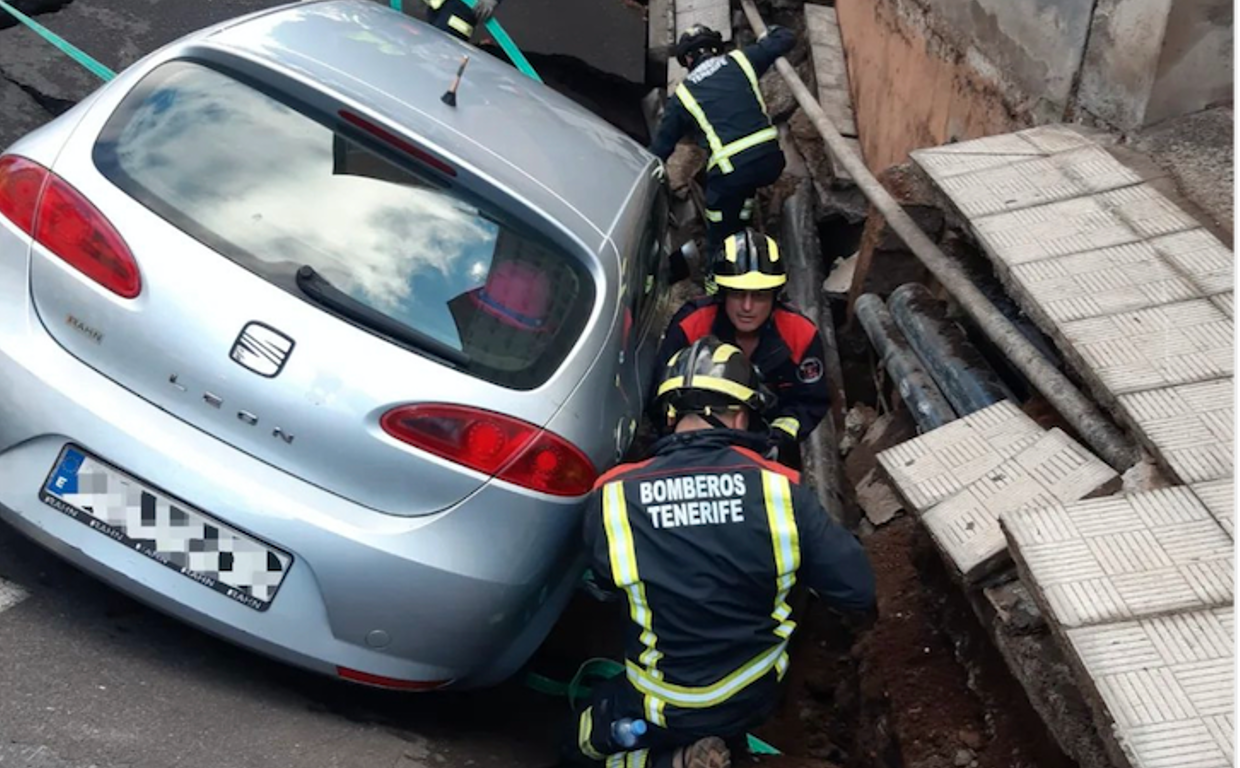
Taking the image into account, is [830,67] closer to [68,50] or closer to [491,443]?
[68,50]

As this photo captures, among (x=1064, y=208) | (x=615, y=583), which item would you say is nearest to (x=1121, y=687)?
(x=615, y=583)

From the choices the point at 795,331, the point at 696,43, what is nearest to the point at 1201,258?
the point at 795,331

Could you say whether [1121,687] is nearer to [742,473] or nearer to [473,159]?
[742,473]

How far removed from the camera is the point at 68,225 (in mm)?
3379

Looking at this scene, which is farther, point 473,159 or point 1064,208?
point 1064,208

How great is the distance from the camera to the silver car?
324cm

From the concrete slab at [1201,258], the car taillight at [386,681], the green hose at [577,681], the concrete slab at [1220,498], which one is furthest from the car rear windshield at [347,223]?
the concrete slab at [1201,258]

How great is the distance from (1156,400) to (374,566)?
207 centimetres

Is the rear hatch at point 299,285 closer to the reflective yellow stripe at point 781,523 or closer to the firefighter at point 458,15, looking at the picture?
the reflective yellow stripe at point 781,523

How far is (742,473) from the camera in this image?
3271 millimetres

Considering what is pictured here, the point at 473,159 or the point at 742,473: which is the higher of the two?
the point at 473,159

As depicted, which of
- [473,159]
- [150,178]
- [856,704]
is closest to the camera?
[150,178]

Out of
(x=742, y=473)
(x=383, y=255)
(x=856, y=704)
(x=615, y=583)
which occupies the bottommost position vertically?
(x=856, y=704)

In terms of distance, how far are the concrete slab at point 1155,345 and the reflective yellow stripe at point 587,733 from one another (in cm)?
165
